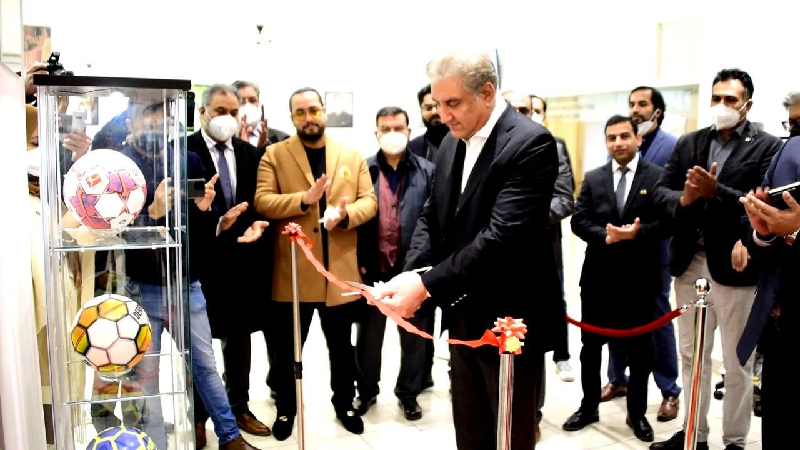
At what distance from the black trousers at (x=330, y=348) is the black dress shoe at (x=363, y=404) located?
192 mm

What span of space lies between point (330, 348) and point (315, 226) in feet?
2.37

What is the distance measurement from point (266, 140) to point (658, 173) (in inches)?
98.8

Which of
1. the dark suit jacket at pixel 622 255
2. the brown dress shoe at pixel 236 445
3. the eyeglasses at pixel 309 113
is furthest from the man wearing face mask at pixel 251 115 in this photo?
the dark suit jacket at pixel 622 255

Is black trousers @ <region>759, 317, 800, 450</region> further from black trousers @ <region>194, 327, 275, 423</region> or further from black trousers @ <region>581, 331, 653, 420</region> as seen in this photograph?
black trousers @ <region>194, 327, 275, 423</region>

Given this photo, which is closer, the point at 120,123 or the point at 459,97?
the point at 120,123

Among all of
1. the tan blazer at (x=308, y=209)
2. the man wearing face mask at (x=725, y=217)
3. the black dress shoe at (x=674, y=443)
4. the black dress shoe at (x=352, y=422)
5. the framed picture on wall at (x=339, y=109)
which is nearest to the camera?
the man wearing face mask at (x=725, y=217)

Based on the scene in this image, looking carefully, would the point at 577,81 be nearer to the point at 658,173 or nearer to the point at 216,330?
the point at 658,173

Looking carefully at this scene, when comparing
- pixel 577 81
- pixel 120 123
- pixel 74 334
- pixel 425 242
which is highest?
pixel 577 81

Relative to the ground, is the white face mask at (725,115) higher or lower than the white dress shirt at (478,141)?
higher

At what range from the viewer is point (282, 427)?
12.6ft

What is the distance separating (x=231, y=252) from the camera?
374cm

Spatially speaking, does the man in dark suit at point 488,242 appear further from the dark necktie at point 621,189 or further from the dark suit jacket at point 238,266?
the dark necktie at point 621,189

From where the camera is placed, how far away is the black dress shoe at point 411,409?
164 inches

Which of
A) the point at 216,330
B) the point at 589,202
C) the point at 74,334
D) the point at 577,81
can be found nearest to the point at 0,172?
the point at 74,334
